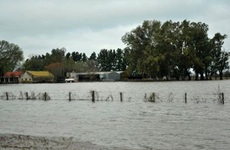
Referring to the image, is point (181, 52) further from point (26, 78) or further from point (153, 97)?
point (26, 78)

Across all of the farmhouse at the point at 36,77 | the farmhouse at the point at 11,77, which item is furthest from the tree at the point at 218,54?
the farmhouse at the point at 11,77

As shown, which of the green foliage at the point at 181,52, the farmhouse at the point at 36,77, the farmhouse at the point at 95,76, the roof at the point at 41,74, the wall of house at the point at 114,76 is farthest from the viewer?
the roof at the point at 41,74

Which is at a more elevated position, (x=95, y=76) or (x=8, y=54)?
(x=8, y=54)

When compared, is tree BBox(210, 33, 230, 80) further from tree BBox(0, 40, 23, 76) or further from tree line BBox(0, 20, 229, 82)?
tree BBox(0, 40, 23, 76)

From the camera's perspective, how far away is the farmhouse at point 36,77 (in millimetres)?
180175

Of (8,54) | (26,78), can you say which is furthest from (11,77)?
(8,54)

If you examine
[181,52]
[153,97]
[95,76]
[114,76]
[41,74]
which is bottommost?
[153,97]

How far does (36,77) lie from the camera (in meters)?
180

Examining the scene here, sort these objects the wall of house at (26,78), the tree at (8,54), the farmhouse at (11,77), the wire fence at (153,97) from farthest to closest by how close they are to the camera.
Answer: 1. the farmhouse at (11,77)
2. the wall of house at (26,78)
3. the tree at (8,54)
4. the wire fence at (153,97)

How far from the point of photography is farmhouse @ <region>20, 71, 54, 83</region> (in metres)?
180

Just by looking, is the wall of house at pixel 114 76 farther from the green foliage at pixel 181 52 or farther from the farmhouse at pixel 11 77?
the farmhouse at pixel 11 77

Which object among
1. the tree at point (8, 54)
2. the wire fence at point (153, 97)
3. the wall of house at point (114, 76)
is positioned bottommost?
the wire fence at point (153, 97)

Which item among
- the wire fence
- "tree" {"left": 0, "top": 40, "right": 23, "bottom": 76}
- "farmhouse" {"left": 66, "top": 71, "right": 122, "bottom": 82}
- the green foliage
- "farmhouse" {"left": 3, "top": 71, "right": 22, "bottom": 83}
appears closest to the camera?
the wire fence

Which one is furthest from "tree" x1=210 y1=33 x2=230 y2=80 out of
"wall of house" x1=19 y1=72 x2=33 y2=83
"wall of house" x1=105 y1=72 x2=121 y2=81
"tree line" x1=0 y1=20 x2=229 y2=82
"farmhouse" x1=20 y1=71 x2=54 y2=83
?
"wall of house" x1=19 y1=72 x2=33 y2=83
